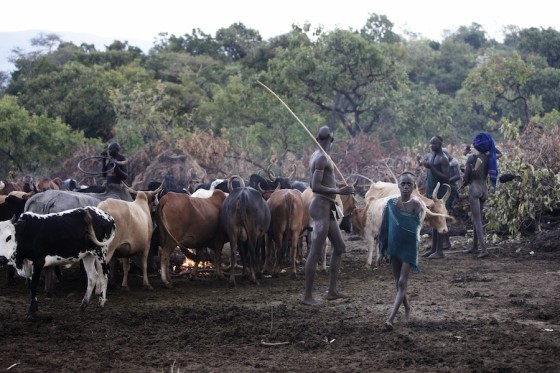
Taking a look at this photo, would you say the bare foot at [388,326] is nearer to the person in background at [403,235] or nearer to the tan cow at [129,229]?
the person in background at [403,235]

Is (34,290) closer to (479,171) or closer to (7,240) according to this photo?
(7,240)

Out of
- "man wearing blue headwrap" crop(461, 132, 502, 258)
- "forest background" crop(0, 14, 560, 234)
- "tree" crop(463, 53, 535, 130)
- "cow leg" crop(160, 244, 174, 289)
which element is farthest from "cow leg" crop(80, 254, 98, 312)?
"tree" crop(463, 53, 535, 130)

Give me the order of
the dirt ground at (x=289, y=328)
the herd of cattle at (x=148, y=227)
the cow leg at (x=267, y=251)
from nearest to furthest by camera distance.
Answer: the dirt ground at (x=289, y=328) → the herd of cattle at (x=148, y=227) → the cow leg at (x=267, y=251)

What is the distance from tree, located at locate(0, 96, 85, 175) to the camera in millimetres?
28875

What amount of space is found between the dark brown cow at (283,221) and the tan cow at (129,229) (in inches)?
88.2

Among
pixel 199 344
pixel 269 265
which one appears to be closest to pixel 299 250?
pixel 269 265

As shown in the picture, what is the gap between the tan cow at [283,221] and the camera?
13.4m

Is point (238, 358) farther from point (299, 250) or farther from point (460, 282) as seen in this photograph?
point (299, 250)

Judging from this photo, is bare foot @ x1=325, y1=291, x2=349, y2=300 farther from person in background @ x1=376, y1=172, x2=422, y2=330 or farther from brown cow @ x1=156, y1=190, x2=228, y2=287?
brown cow @ x1=156, y1=190, x2=228, y2=287

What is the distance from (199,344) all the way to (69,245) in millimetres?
2533

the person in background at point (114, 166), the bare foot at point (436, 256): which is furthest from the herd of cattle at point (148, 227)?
the bare foot at point (436, 256)

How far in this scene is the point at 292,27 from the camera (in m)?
33.2

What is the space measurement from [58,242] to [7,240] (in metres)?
0.61

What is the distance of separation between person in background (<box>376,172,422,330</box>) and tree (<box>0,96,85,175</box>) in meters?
21.8
